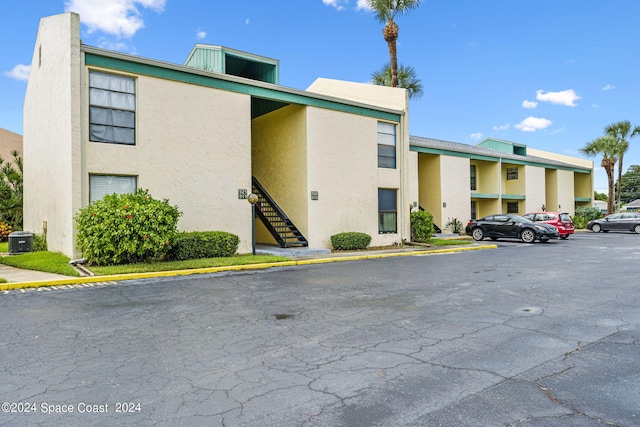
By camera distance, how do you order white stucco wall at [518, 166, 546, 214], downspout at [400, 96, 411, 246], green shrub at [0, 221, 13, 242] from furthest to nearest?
white stucco wall at [518, 166, 546, 214], green shrub at [0, 221, 13, 242], downspout at [400, 96, 411, 246]

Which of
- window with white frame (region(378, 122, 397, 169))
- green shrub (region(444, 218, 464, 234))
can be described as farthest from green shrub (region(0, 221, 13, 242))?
green shrub (region(444, 218, 464, 234))

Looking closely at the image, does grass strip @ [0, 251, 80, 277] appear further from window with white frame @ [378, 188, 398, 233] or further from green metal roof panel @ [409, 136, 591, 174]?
green metal roof panel @ [409, 136, 591, 174]

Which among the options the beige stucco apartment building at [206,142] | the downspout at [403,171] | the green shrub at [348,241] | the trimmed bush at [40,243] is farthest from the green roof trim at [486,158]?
the trimmed bush at [40,243]

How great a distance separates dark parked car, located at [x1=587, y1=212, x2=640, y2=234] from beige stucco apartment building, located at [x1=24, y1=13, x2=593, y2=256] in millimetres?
17605

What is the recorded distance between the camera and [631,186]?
3423 inches

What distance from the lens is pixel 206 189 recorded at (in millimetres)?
14180

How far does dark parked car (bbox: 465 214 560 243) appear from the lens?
21312 millimetres

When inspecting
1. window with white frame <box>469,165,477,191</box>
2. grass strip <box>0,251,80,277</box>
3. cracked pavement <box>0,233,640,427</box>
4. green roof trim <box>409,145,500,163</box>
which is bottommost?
cracked pavement <box>0,233,640,427</box>

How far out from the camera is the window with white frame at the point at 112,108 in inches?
483

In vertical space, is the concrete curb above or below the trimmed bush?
below

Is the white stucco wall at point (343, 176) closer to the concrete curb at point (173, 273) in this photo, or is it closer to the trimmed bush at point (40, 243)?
the concrete curb at point (173, 273)

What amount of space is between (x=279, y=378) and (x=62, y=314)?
4.44m

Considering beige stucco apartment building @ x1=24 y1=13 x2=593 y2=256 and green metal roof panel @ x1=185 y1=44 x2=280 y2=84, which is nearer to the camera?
beige stucco apartment building @ x1=24 y1=13 x2=593 y2=256

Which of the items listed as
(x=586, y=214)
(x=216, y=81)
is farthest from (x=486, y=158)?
(x=216, y=81)
